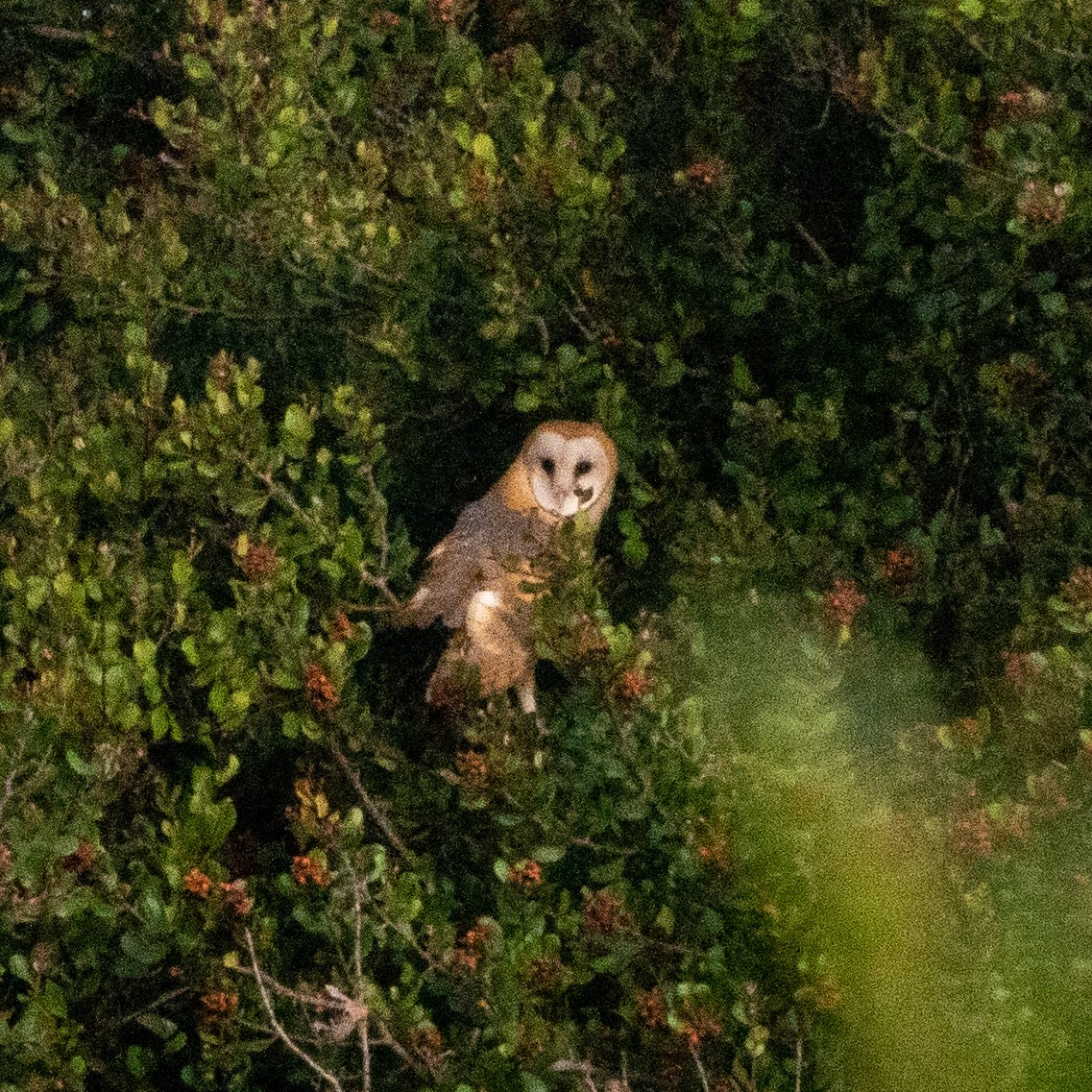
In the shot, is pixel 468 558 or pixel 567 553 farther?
pixel 468 558

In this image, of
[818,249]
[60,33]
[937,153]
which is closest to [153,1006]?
[818,249]

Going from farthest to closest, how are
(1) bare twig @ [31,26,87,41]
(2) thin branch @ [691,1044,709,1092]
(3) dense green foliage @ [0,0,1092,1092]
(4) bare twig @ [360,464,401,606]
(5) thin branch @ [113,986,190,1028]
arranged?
1. (1) bare twig @ [31,26,87,41]
2. (4) bare twig @ [360,464,401,606]
3. (5) thin branch @ [113,986,190,1028]
4. (3) dense green foliage @ [0,0,1092,1092]
5. (2) thin branch @ [691,1044,709,1092]

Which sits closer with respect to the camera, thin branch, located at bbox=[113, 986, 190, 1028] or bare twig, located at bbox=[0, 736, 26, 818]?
bare twig, located at bbox=[0, 736, 26, 818]

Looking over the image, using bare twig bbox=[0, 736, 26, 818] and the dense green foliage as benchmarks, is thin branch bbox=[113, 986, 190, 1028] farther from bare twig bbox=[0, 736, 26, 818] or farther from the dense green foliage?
bare twig bbox=[0, 736, 26, 818]

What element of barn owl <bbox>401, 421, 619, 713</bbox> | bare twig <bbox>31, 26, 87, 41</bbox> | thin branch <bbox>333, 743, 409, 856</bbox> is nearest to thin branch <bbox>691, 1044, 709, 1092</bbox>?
thin branch <bbox>333, 743, 409, 856</bbox>

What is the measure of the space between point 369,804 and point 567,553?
0.73 meters

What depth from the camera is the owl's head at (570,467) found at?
3.36 meters

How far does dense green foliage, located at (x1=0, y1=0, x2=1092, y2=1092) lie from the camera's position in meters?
2.62

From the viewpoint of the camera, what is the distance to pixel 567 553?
275cm

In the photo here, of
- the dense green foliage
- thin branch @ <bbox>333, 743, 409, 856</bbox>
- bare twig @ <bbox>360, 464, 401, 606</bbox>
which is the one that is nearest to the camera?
the dense green foliage

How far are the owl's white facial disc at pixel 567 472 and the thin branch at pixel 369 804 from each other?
731mm

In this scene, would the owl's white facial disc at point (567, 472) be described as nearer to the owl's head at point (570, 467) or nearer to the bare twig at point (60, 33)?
the owl's head at point (570, 467)

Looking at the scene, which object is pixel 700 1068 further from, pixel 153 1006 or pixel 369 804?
pixel 153 1006

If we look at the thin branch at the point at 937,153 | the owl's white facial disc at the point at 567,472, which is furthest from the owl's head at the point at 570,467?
the thin branch at the point at 937,153
